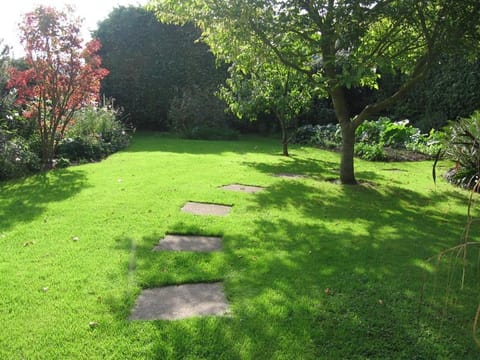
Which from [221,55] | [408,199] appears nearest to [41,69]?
[221,55]

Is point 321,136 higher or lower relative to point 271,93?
lower

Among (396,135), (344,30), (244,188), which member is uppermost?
(344,30)

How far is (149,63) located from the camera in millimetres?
18406

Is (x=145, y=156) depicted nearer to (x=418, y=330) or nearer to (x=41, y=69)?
(x=41, y=69)

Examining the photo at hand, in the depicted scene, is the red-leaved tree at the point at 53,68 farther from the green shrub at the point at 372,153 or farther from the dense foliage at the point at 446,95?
the dense foliage at the point at 446,95

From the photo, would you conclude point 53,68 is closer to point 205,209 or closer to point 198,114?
point 205,209

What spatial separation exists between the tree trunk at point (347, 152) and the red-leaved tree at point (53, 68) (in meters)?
5.80

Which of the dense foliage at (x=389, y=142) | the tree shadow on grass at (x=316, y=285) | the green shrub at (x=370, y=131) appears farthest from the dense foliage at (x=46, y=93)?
the green shrub at (x=370, y=131)

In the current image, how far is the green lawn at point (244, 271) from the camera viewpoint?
2.62 m

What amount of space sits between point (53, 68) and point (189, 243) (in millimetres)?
6626

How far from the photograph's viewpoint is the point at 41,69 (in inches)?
347

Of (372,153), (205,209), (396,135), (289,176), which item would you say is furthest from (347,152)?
(396,135)

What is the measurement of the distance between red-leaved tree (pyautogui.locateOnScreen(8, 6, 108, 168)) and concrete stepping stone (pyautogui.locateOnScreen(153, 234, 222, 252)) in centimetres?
574

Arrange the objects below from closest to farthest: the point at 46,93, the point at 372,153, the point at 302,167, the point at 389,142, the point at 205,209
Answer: the point at 205,209
the point at 46,93
the point at 302,167
the point at 372,153
the point at 389,142
